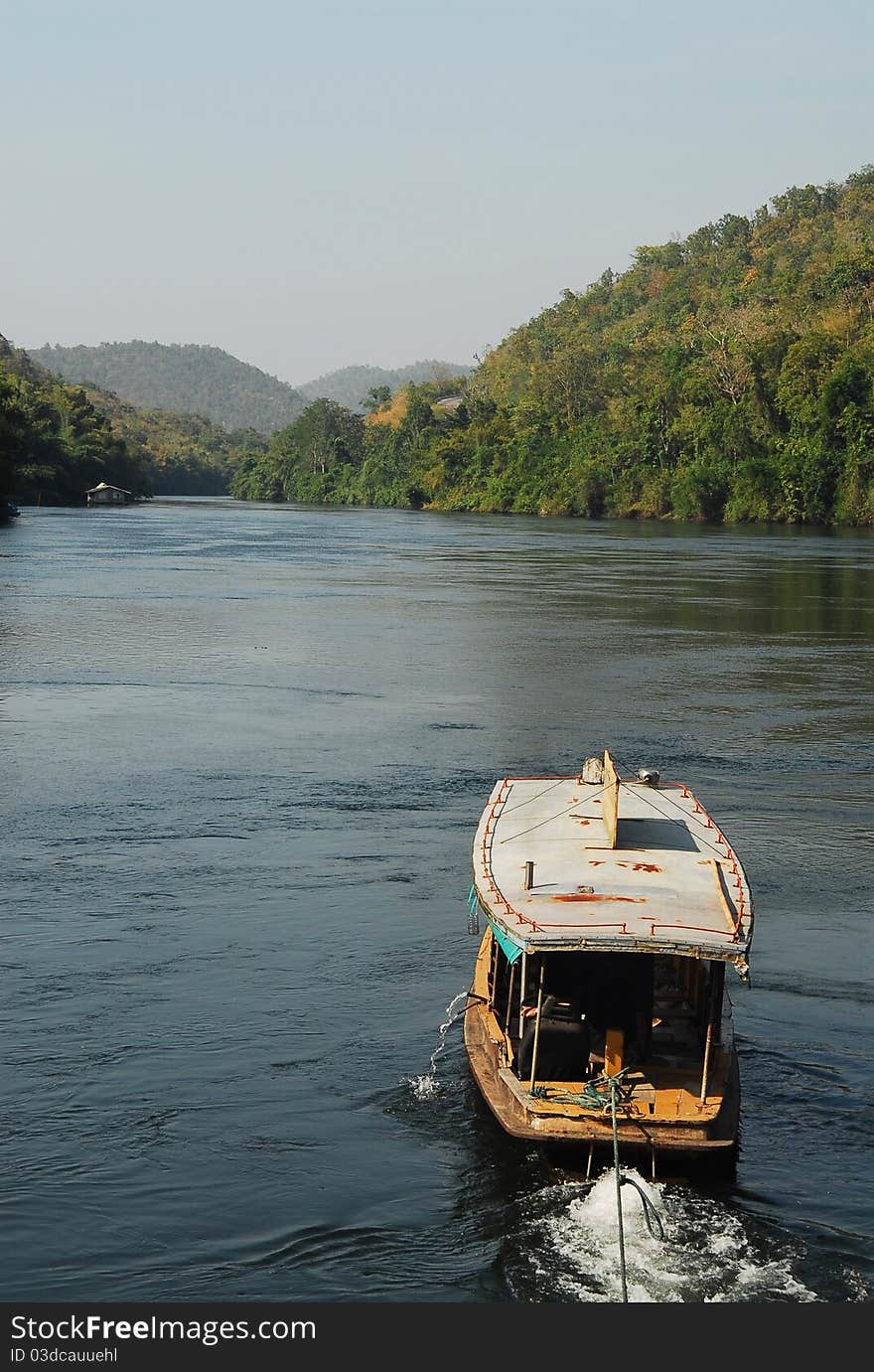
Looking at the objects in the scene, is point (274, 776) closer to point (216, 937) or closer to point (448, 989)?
point (216, 937)

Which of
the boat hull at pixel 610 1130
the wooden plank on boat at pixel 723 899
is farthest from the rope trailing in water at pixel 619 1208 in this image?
the wooden plank on boat at pixel 723 899

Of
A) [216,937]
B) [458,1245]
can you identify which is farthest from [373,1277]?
[216,937]

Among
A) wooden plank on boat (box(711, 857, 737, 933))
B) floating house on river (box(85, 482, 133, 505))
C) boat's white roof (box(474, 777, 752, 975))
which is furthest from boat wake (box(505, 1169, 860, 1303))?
floating house on river (box(85, 482, 133, 505))

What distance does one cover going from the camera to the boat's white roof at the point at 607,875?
441 inches

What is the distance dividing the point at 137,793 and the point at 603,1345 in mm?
14265

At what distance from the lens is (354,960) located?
15969mm

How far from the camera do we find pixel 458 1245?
10.8 meters

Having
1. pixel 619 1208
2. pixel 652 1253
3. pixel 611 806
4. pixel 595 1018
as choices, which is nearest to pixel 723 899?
pixel 595 1018

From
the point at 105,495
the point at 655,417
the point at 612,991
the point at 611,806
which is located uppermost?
the point at 655,417

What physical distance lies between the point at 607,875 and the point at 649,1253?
9.54ft

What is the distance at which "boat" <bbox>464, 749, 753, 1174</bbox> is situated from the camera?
11.1 meters

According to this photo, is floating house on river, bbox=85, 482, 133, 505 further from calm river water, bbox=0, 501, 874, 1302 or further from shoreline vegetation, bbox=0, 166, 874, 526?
calm river water, bbox=0, 501, 874, 1302

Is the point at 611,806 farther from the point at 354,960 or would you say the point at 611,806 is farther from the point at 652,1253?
the point at 354,960

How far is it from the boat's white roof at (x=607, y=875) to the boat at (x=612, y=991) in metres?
0.02
